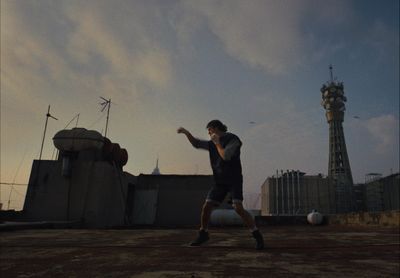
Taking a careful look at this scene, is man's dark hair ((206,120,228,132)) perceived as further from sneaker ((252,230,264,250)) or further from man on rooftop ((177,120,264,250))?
sneaker ((252,230,264,250))

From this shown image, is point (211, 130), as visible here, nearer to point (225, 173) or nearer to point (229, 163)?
point (229, 163)

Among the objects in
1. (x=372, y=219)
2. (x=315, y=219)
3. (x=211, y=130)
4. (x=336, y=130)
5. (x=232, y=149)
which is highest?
(x=336, y=130)

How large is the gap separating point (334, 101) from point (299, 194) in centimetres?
3748

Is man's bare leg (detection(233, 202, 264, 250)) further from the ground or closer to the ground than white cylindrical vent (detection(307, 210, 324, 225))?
further from the ground

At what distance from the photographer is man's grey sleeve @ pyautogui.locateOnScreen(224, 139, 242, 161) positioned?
3875 millimetres

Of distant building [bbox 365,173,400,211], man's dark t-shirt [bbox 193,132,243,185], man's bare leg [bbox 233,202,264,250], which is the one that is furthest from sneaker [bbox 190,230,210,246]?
distant building [bbox 365,173,400,211]

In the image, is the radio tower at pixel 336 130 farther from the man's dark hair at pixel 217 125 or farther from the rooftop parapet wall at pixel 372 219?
the man's dark hair at pixel 217 125

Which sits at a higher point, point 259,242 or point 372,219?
point 372,219

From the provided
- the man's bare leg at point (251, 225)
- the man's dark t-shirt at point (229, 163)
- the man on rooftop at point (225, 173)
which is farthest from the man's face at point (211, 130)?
the man's bare leg at point (251, 225)

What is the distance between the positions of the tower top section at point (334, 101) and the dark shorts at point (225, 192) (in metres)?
89.5

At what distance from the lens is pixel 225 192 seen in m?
3.94

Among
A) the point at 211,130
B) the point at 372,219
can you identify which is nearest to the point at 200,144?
the point at 211,130

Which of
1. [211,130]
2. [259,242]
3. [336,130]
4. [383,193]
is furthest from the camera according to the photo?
[336,130]

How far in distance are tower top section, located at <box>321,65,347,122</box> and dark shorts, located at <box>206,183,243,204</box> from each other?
294 feet
